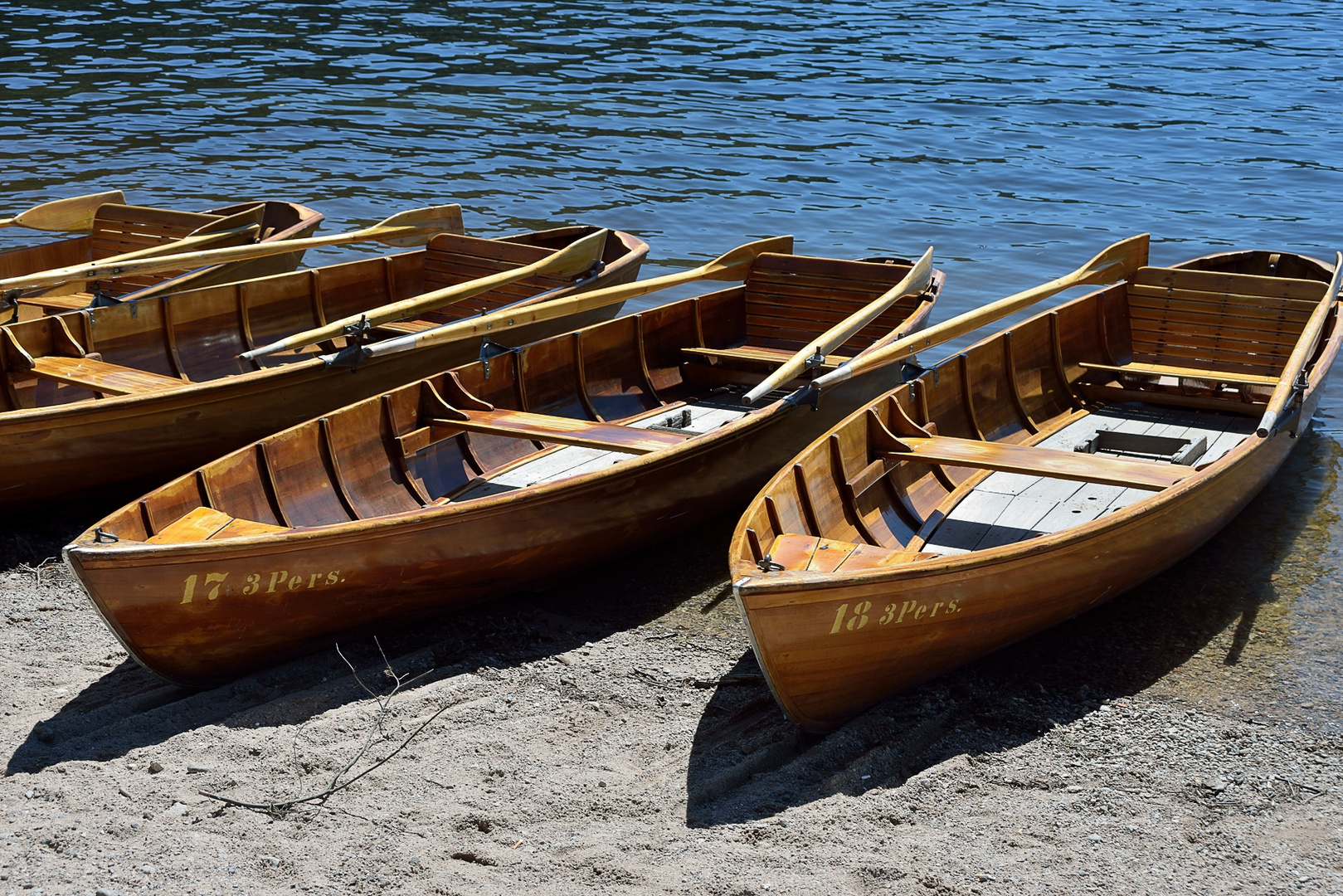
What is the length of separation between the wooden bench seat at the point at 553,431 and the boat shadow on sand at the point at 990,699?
140 cm

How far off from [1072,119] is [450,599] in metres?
17.2

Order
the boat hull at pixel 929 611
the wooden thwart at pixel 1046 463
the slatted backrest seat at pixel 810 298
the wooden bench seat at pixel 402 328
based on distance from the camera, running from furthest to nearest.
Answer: the slatted backrest seat at pixel 810 298, the wooden bench seat at pixel 402 328, the wooden thwart at pixel 1046 463, the boat hull at pixel 929 611

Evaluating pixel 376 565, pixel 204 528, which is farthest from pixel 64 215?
→ pixel 376 565

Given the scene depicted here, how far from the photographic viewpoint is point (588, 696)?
234 inches

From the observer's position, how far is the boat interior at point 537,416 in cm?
631

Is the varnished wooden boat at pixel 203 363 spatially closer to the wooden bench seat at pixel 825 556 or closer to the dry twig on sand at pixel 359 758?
the dry twig on sand at pixel 359 758

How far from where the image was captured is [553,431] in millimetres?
7141

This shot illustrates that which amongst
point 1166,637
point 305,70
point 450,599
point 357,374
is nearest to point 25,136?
point 305,70

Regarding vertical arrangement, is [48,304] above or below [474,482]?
above

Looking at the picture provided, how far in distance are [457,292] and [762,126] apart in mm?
12435

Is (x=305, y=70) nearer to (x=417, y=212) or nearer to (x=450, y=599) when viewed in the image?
(x=417, y=212)

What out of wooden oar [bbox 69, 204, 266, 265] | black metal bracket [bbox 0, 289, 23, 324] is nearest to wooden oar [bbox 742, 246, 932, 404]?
wooden oar [bbox 69, 204, 266, 265]

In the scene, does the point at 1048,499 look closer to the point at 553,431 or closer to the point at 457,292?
the point at 553,431

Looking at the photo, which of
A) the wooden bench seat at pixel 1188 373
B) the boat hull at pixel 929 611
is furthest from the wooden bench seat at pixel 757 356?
the boat hull at pixel 929 611
